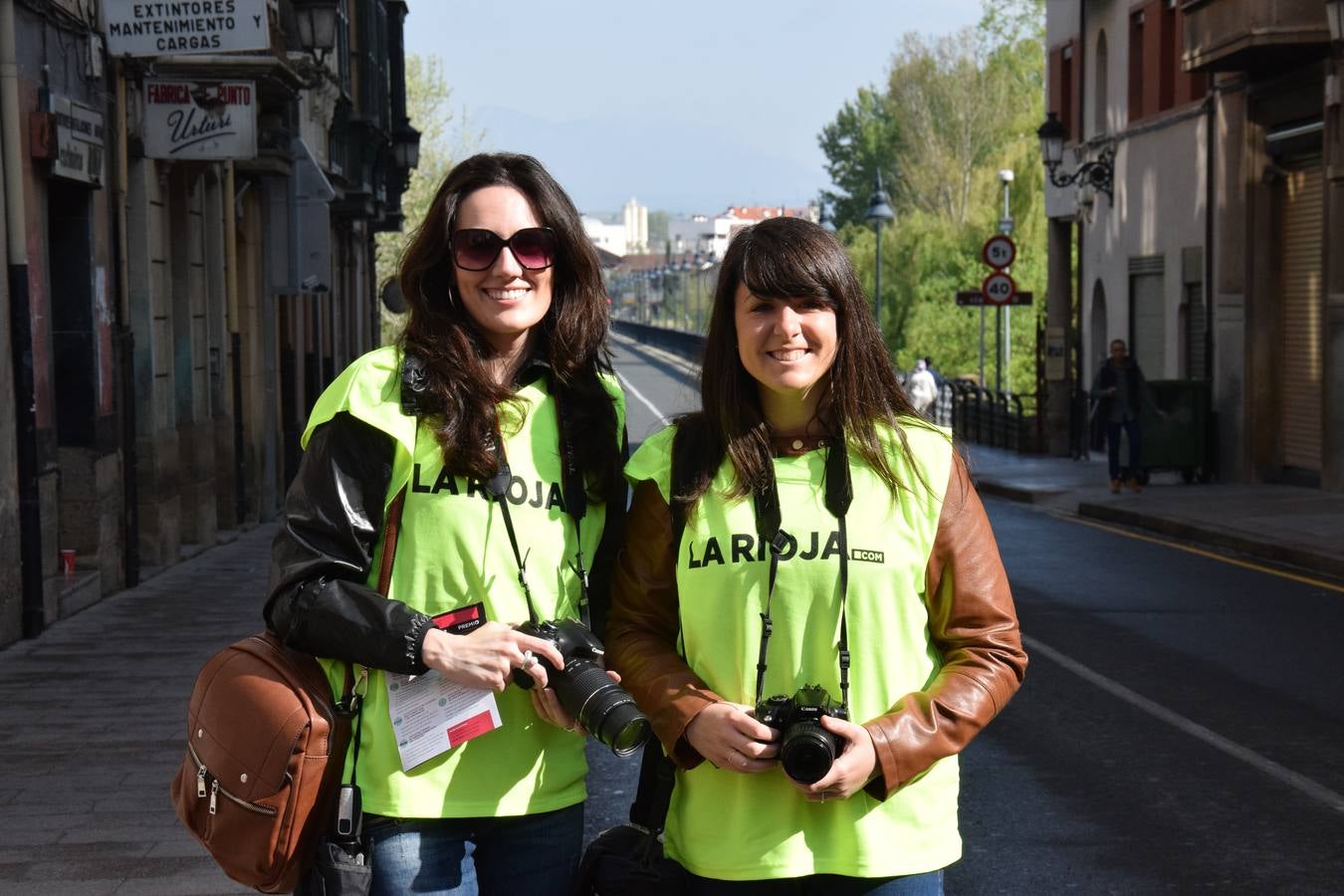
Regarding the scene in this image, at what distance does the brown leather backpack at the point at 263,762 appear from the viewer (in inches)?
124

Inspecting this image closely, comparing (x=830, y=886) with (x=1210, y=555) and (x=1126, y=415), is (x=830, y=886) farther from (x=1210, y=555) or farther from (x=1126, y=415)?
(x=1126, y=415)

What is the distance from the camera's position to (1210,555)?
17.0 meters

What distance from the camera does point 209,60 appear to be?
16750 millimetres

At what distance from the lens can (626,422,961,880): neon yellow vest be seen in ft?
10.4

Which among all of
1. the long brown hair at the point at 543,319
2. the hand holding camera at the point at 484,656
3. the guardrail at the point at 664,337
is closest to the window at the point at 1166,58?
the long brown hair at the point at 543,319

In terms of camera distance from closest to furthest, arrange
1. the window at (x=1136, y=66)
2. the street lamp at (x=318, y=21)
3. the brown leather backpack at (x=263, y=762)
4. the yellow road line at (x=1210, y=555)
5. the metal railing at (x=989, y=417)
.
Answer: the brown leather backpack at (x=263, y=762) → the yellow road line at (x=1210, y=555) → the street lamp at (x=318, y=21) → the window at (x=1136, y=66) → the metal railing at (x=989, y=417)

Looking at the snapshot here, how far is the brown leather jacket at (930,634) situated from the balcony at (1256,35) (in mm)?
20391

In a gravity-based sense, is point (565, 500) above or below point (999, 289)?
below

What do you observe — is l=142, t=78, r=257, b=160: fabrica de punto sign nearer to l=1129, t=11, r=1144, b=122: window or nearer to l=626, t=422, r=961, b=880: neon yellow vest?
l=626, t=422, r=961, b=880: neon yellow vest

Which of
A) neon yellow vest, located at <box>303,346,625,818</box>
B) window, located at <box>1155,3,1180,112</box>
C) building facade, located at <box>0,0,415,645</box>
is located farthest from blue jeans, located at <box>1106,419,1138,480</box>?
neon yellow vest, located at <box>303,346,625,818</box>

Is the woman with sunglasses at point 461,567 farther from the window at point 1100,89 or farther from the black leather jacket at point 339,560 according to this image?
the window at point 1100,89

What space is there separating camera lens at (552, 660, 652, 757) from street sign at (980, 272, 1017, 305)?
95.4 feet

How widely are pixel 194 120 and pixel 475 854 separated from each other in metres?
13.7

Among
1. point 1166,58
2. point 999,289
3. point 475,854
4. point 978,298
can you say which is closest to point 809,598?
point 475,854
